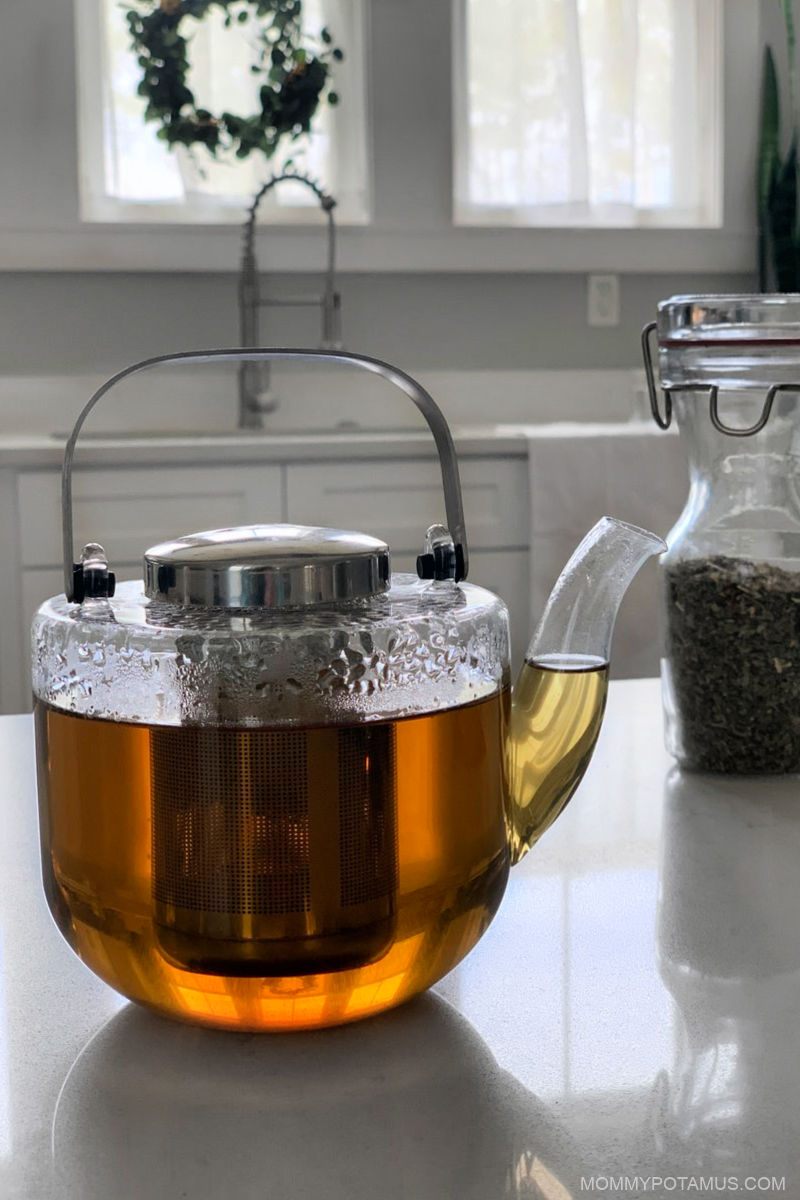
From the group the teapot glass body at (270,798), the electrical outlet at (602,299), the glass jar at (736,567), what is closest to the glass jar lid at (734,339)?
the glass jar at (736,567)

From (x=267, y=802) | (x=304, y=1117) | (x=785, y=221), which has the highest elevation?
(x=785, y=221)

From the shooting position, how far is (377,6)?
285 centimetres

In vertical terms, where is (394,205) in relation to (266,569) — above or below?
above

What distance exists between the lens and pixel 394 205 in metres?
2.94

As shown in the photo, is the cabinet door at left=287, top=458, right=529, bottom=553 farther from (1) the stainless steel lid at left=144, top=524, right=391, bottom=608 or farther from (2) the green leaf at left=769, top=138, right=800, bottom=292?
(1) the stainless steel lid at left=144, top=524, right=391, bottom=608

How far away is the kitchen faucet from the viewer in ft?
9.14

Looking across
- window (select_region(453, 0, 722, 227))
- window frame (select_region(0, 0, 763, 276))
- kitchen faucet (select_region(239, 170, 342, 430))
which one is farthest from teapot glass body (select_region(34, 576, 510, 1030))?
window (select_region(453, 0, 722, 227))

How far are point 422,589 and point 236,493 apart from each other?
1.81m

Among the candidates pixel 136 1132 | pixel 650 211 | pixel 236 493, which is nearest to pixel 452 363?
pixel 650 211

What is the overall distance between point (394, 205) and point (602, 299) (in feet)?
1.73

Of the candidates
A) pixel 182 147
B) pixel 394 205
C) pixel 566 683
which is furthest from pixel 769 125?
pixel 566 683

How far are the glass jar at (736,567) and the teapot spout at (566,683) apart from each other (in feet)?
0.60

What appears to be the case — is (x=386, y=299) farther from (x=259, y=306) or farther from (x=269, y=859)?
(x=269, y=859)

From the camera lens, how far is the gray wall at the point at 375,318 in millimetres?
2871
